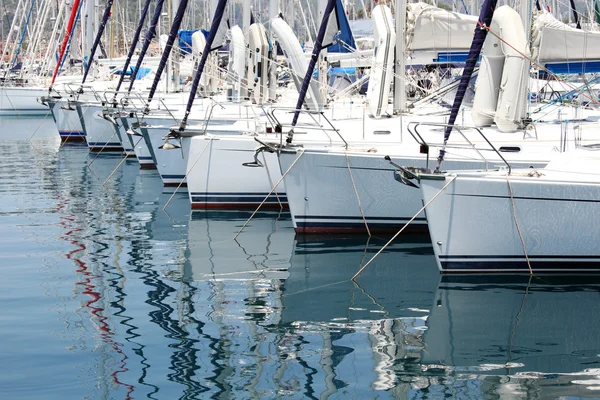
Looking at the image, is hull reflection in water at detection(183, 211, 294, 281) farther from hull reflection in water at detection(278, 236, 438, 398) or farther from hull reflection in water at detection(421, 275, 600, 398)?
hull reflection in water at detection(421, 275, 600, 398)

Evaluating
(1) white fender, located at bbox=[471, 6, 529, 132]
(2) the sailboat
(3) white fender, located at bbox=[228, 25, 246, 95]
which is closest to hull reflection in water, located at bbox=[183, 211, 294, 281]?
(2) the sailboat

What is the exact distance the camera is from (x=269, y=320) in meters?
9.95

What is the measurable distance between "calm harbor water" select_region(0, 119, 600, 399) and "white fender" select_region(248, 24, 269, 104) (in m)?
8.58

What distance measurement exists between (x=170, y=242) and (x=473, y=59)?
570cm

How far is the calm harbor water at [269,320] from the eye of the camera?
796 cm

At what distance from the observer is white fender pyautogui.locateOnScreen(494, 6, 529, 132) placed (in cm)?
1422

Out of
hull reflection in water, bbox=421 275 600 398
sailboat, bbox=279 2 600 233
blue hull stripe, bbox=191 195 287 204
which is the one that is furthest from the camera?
blue hull stripe, bbox=191 195 287 204

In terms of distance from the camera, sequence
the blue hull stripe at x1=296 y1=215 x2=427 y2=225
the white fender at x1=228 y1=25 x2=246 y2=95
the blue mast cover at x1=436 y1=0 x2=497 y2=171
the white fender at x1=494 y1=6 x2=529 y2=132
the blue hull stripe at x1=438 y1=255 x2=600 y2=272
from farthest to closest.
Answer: the white fender at x1=228 y1=25 x2=246 y2=95 < the blue hull stripe at x1=296 y1=215 x2=427 y2=225 < the white fender at x1=494 y1=6 x2=529 y2=132 < the blue mast cover at x1=436 y1=0 x2=497 y2=171 < the blue hull stripe at x1=438 y1=255 x2=600 y2=272

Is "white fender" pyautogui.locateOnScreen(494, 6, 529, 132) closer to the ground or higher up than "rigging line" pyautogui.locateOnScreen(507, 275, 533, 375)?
higher up

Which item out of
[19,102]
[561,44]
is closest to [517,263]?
[561,44]

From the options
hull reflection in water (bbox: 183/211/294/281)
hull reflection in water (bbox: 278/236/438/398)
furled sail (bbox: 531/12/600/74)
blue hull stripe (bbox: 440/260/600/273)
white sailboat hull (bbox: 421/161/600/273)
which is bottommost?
hull reflection in water (bbox: 183/211/294/281)

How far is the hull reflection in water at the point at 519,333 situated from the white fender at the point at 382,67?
660cm

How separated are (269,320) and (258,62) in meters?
15.3

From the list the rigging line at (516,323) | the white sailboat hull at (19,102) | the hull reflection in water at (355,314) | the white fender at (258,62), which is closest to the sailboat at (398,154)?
the hull reflection in water at (355,314)
